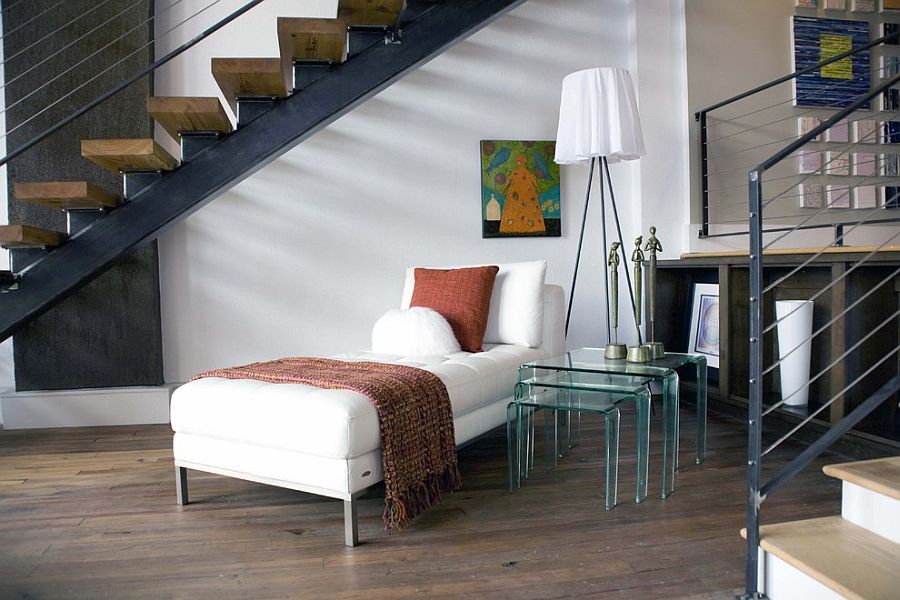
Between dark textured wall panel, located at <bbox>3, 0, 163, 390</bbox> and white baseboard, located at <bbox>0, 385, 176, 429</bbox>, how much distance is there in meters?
0.08

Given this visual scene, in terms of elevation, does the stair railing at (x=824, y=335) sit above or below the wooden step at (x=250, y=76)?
below

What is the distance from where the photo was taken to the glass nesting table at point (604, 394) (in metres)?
2.41

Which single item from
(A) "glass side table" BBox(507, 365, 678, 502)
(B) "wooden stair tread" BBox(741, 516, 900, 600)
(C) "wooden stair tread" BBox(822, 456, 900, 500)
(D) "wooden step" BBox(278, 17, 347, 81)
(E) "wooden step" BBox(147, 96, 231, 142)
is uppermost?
(D) "wooden step" BBox(278, 17, 347, 81)

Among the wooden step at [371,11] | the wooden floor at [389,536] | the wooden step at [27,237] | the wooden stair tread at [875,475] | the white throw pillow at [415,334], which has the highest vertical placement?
the wooden step at [371,11]

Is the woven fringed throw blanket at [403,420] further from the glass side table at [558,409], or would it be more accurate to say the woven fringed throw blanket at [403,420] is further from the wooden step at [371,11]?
the wooden step at [371,11]

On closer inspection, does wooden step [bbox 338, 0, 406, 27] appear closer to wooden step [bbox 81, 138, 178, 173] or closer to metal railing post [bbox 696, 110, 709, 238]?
wooden step [bbox 81, 138, 178, 173]

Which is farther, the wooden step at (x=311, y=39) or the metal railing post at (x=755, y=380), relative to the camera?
the wooden step at (x=311, y=39)

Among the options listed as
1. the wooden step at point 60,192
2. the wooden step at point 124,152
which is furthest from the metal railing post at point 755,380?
the wooden step at point 60,192

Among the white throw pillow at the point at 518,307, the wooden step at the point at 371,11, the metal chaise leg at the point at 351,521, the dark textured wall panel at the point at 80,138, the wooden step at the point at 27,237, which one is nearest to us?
the metal chaise leg at the point at 351,521

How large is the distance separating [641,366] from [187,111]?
220 cm

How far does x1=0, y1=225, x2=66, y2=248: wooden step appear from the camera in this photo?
2.92 meters

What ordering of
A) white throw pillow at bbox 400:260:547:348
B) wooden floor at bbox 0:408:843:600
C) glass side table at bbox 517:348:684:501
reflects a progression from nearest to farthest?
wooden floor at bbox 0:408:843:600 → glass side table at bbox 517:348:684:501 → white throw pillow at bbox 400:260:547:348

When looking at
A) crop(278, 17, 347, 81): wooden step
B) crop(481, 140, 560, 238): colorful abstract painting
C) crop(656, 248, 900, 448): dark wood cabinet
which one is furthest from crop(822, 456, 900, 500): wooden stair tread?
crop(481, 140, 560, 238): colorful abstract painting

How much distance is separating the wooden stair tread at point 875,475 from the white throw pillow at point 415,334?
167 cm
